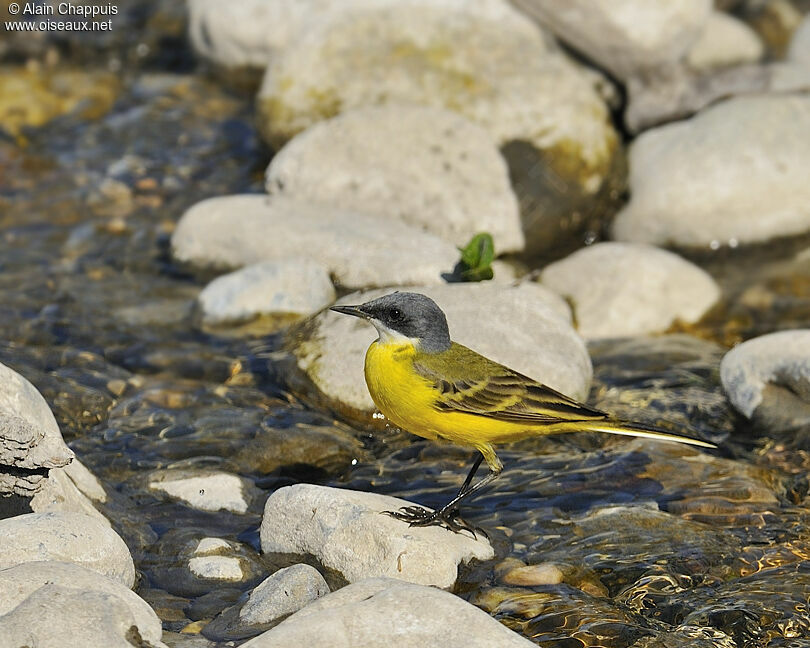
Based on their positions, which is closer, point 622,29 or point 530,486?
point 530,486

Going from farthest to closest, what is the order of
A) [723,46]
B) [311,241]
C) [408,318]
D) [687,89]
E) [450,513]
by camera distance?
[723,46], [687,89], [311,241], [450,513], [408,318]

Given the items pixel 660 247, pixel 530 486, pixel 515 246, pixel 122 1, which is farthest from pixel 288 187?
pixel 122 1

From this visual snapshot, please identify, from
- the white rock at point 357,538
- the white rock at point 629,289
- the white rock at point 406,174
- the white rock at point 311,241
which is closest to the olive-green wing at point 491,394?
the white rock at point 357,538

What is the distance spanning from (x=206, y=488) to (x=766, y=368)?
4213mm

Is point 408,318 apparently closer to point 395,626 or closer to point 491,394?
point 491,394

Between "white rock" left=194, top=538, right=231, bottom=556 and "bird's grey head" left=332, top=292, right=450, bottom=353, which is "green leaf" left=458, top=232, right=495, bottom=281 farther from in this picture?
"white rock" left=194, top=538, right=231, bottom=556

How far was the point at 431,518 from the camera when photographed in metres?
6.36

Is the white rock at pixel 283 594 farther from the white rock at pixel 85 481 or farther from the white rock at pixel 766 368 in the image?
the white rock at pixel 766 368

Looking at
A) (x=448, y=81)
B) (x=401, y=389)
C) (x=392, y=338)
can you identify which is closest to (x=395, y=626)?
(x=401, y=389)

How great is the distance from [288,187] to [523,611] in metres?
5.99

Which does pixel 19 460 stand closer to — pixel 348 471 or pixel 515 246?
pixel 348 471

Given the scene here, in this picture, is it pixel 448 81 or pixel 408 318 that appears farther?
pixel 448 81

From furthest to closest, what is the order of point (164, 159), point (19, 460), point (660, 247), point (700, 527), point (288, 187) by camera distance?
point (164, 159) → point (660, 247) → point (288, 187) → point (700, 527) → point (19, 460)

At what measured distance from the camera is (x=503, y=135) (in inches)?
467
